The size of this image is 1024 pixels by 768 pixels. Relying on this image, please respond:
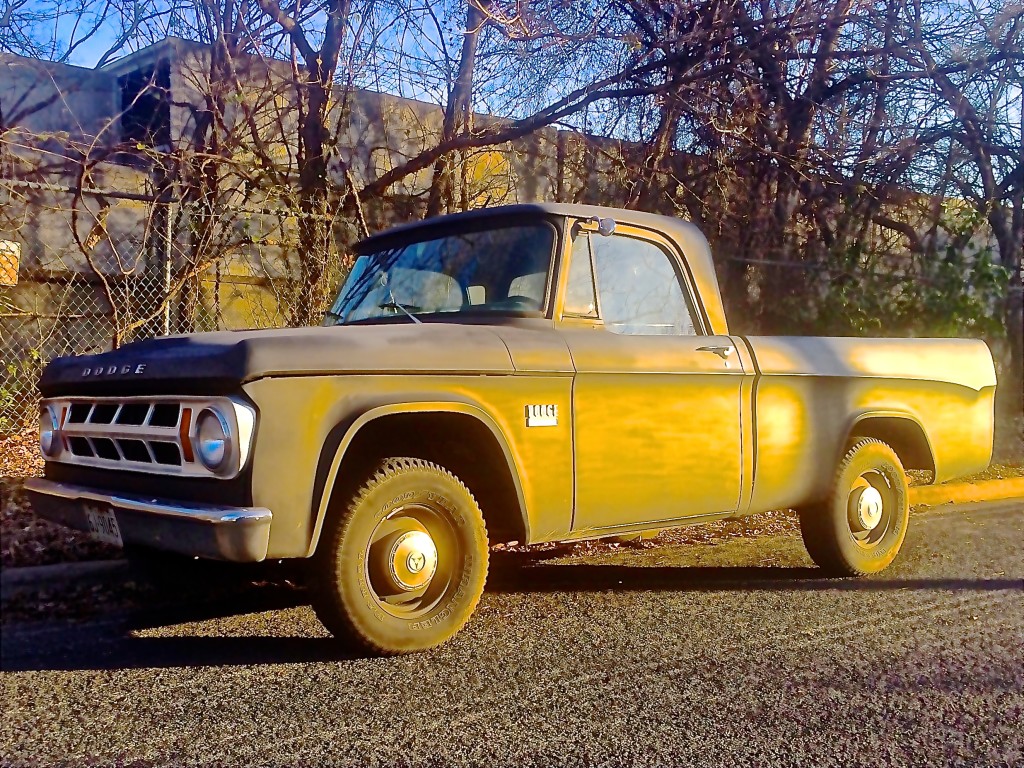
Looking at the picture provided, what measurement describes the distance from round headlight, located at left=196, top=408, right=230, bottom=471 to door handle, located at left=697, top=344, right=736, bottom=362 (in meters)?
2.30

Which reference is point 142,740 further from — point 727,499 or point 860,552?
point 860,552

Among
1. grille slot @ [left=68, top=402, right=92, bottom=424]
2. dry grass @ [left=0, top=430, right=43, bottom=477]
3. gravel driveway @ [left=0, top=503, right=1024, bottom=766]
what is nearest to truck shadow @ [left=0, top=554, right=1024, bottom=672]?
gravel driveway @ [left=0, top=503, right=1024, bottom=766]

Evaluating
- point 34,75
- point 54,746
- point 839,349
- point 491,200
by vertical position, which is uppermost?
point 34,75

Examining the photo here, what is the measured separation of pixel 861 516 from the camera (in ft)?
17.5

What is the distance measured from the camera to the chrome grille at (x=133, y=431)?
328cm

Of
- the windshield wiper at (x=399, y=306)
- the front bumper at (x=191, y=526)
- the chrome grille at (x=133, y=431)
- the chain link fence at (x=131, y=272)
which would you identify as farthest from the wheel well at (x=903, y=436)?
the chain link fence at (x=131, y=272)

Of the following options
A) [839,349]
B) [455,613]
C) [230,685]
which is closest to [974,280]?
[839,349]

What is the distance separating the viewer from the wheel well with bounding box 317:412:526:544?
3646mm

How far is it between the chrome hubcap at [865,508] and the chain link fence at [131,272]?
4.63 meters

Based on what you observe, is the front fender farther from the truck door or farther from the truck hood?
the truck door

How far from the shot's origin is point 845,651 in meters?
3.84

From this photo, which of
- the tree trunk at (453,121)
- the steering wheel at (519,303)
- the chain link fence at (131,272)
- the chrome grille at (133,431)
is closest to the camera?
the chrome grille at (133,431)

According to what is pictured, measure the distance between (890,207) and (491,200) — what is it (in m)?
4.93

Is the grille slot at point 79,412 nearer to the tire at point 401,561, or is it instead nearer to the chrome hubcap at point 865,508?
the tire at point 401,561
